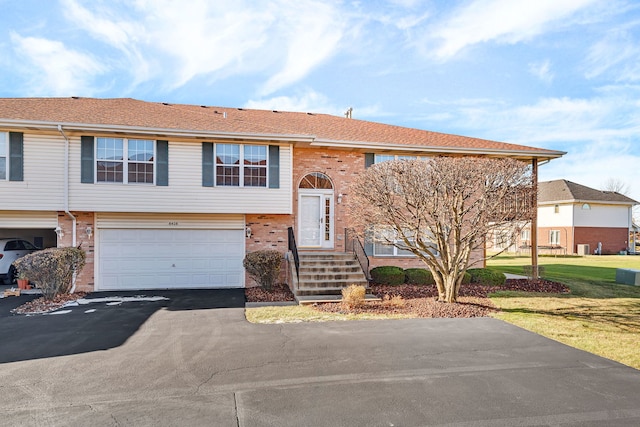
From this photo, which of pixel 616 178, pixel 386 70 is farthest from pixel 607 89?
pixel 616 178

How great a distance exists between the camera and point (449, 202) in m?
8.66

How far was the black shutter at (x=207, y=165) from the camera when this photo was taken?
11.5m

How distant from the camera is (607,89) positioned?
14156mm

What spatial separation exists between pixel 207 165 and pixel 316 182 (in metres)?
3.76

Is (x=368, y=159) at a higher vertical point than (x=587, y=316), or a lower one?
higher

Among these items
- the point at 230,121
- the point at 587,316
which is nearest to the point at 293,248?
the point at 230,121

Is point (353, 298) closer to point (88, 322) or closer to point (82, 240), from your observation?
point (88, 322)

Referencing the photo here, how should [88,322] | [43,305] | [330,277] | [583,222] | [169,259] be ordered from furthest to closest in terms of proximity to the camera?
[583,222]
[169,259]
[330,277]
[43,305]
[88,322]

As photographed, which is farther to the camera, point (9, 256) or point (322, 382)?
point (9, 256)

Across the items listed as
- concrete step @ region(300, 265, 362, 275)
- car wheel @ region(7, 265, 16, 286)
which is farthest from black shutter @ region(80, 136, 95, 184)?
concrete step @ region(300, 265, 362, 275)

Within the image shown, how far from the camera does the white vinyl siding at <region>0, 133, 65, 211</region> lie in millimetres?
10469

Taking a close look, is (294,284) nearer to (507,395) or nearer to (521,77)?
(507,395)

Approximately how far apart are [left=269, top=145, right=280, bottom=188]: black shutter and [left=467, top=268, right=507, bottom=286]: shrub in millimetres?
7327

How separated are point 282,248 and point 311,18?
7204 millimetres
